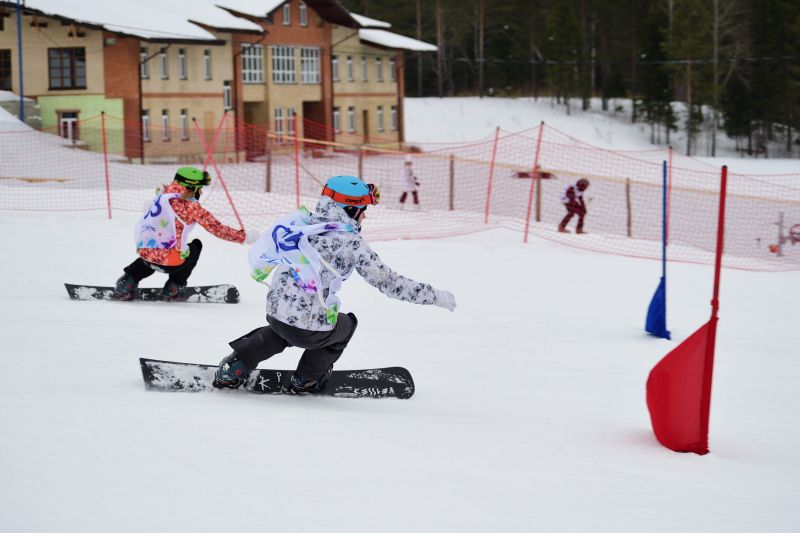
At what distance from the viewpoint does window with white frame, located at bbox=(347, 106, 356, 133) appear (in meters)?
48.6

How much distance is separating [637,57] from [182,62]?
33297 millimetres

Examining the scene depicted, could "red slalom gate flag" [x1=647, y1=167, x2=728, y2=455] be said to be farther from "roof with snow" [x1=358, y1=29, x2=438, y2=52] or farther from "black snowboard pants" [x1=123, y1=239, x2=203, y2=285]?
"roof with snow" [x1=358, y1=29, x2=438, y2=52]

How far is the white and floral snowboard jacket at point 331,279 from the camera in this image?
593 cm

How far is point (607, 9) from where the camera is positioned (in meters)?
66.0

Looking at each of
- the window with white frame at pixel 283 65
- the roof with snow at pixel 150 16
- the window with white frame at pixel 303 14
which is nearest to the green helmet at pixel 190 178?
the roof with snow at pixel 150 16

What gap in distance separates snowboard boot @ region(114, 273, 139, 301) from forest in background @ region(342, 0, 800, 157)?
47.5 metres

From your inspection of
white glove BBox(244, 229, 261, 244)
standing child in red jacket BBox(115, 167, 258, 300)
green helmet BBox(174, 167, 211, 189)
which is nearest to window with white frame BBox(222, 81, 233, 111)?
standing child in red jacket BBox(115, 167, 258, 300)

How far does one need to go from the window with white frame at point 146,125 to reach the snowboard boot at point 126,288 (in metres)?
26.4

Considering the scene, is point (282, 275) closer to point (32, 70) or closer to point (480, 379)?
point (480, 379)

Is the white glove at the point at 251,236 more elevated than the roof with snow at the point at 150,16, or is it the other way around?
the roof with snow at the point at 150,16

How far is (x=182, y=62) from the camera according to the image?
1542 inches

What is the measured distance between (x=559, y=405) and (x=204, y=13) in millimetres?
35472

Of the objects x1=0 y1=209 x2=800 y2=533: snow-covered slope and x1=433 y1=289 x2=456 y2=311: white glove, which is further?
x1=433 y1=289 x2=456 y2=311: white glove

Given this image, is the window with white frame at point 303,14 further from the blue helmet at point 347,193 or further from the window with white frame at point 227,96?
the blue helmet at point 347,193
